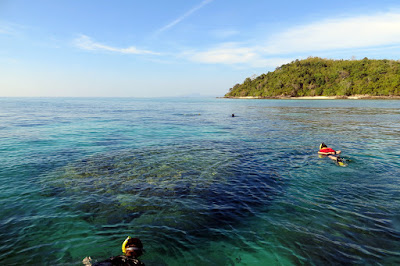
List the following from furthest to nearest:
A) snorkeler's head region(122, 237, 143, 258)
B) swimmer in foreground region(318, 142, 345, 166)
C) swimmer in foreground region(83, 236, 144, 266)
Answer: swimmer in foreground region(318, 142, 345, 166), snorkeler's head region(122, 237, 143, 258), swimmer in foreground region(83, 236, 144, 266)

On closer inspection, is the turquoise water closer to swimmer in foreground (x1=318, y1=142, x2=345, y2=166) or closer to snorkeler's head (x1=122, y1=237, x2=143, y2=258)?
snorkeler's head (x1=122, y1=237, x2=143, y2=258)

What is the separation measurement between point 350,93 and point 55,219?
677ft

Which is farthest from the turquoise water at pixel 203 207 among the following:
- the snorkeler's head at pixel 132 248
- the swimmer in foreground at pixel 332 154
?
the swimmer in foreground at pixel 332 154

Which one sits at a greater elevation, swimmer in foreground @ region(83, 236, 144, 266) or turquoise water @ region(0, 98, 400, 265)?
swimmer in foreground @ region(83, 236, 144, 266)

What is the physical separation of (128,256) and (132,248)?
224 mm

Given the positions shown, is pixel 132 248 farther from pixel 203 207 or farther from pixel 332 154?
pixel 332 154

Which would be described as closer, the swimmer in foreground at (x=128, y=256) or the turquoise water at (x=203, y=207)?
the swimmer in foreground at (x=128, y=256)

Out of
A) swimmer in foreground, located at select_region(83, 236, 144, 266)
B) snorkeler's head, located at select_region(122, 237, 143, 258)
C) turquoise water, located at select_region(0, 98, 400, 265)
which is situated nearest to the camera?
swimmer in foreground, located at select_region(83, 236, 144, 266)

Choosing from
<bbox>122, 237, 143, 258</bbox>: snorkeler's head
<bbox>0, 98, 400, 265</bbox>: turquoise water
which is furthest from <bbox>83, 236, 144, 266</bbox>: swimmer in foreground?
<bbox>0, 98, 400, 265</bbox>: turquoise water

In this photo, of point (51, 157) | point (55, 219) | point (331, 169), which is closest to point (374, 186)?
point (331, 169)

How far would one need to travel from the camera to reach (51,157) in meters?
17.4

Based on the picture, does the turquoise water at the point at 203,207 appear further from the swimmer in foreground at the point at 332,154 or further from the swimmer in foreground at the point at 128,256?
the swimmer in foreground at the point at 332,154

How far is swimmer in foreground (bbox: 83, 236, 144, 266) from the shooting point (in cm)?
590

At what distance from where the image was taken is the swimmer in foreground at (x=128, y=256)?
19.4ft
